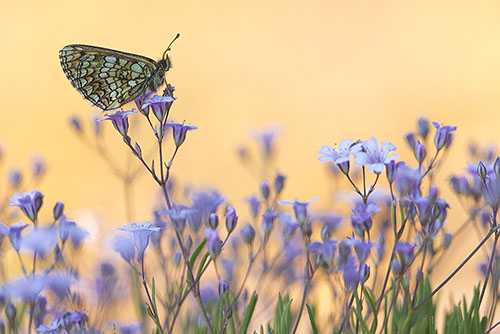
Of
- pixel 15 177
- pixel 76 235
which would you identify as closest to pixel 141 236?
pixel 76 235

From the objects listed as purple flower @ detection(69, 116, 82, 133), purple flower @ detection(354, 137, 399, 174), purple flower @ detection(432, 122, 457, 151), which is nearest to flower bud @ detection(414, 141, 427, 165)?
purple flower @ detection(432, 122, 457, 151)

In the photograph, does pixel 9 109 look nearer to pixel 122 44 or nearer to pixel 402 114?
pixel 122 44

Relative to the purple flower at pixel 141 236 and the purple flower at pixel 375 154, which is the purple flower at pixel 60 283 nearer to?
the purple flower at pixel 141 236

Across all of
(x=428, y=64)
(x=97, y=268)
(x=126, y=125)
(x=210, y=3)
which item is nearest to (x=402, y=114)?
(x=428, y=64)

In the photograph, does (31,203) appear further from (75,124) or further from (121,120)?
(75,124)

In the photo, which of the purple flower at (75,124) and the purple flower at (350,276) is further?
the purple flower at (75,124)

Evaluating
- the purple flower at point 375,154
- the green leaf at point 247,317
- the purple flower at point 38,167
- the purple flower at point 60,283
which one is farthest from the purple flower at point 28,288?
the purple flower at point 38,167

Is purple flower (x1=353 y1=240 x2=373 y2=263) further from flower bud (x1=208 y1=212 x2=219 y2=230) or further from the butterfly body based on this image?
the butterfly body
